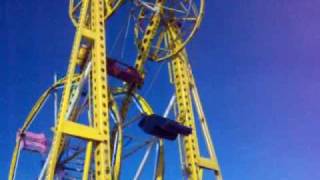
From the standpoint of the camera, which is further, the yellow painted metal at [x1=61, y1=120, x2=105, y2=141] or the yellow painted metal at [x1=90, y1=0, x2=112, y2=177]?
the yellow painted metal at [x1=90, y1=0, x2=112, y2=177]

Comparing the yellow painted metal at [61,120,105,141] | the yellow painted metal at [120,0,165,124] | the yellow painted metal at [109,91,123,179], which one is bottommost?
the yellow painted metal at [61,120,105,141]

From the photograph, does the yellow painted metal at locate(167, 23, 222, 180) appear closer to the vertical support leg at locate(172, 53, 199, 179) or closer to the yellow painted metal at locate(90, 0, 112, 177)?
the vertical support leg at locate(172, 53, 199, 179)

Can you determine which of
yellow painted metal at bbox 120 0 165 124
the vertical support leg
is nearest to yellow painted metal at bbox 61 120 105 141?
the vertical support leg

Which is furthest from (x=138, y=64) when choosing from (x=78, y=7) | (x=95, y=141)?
(x=95, y=141)

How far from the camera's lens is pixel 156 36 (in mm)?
18141

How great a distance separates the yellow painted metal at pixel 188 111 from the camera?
1513 centimetres

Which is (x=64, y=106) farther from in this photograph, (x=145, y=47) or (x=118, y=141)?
(x=145, y=47)

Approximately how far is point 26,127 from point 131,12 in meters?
11.0

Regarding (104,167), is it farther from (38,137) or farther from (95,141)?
(38,137)

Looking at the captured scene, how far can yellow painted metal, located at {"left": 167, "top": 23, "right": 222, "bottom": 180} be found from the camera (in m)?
15.1

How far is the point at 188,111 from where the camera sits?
1633 centimetres

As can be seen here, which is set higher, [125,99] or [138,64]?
[138,64]

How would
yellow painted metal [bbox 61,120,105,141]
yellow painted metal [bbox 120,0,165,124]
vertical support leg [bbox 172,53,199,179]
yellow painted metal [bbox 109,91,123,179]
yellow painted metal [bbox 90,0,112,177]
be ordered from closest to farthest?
yellow painted metal [bbox 61,120,105,141] < yellow painted metal [bbox 90,0,112,177] < vertical support leg [bbox 172,53,199,179] < yellow painted metal [bbox 109,91,123,179] < yellow painted metal [bbox 120,0,165,124]

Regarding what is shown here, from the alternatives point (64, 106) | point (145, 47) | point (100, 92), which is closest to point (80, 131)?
point (64, 106)
